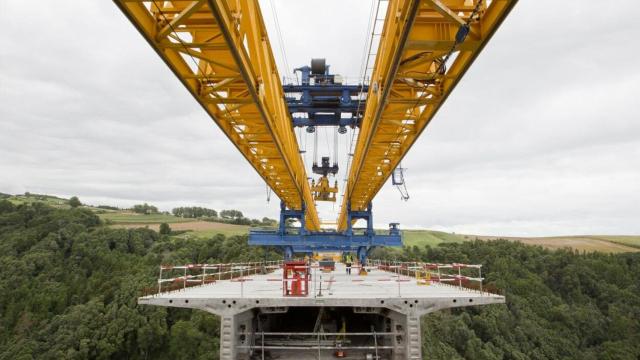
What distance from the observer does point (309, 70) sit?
794 inches

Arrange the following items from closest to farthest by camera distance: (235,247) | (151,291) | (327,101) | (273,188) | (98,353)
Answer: (151,291) → (327,101) → (273,188) → (98,353) → (235,247)

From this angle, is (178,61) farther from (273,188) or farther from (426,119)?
(273,188)

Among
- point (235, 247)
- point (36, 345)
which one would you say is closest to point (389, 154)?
point (36, 345)

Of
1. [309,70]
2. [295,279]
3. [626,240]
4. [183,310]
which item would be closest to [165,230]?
[183,310]

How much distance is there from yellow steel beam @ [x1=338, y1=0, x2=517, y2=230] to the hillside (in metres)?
43.1

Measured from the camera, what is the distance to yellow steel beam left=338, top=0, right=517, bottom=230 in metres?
6.08

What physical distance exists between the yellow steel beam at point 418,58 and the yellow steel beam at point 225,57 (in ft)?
10.0

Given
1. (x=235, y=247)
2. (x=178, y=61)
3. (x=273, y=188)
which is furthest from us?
(x=235, y=247)

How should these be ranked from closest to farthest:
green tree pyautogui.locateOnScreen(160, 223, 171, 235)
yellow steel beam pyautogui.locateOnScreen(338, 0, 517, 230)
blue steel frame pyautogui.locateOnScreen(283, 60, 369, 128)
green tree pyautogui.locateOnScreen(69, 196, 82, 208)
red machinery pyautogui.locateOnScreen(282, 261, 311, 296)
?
yellow steel beam pyautogui.locateOnScreen(338, 0, 517, 230) < red machinery pyautogui.locateOnScreen(282, 261, 311, 296) < blue steel frame pyautogui.locateOnScreen(283, 60, 369, 128) < green tree pyautogui.locateOnScreen(160, 223, 171, 235) < green tree pyautogui.locateOnScreen(69, 196, 82, 208)

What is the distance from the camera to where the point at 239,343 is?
31.5 ft

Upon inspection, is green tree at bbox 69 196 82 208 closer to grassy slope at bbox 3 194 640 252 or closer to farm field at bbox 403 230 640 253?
grassy slope at bbox 3 194 640 252

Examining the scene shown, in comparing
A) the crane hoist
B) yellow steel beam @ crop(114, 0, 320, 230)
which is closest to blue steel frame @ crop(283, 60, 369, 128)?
the crane hoist

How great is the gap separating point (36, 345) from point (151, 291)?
2203 inches

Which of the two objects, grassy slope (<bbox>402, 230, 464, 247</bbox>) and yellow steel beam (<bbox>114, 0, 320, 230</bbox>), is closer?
yellow steel beam (<bbox>114, 0, 320, 230</bbox>)
